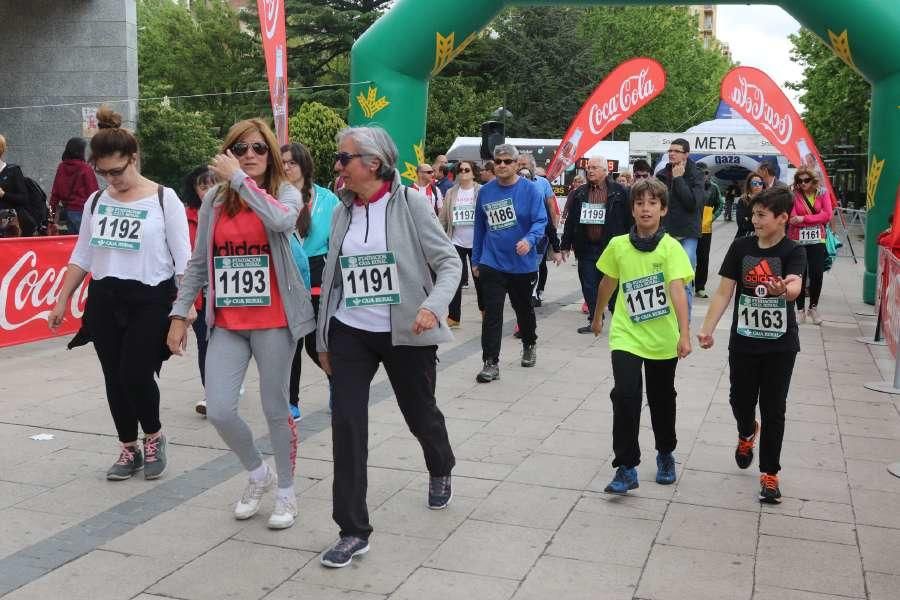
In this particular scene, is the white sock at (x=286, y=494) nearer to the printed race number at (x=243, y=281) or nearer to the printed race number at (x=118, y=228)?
the printed race number at (x=243, y=281)

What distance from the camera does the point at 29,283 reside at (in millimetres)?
9102

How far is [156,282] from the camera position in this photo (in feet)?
17.4

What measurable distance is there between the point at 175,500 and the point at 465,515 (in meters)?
1.41

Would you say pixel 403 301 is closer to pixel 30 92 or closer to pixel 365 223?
pixel 365 223

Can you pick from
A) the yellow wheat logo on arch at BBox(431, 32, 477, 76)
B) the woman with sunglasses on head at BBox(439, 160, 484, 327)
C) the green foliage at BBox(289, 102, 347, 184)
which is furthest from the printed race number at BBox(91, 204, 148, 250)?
the green foliage at BBox(289, 102, 347, 184)

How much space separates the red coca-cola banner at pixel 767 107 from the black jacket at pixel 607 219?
131 inches

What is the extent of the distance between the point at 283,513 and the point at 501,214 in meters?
4.26

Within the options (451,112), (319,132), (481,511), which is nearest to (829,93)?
Result: (451,112)

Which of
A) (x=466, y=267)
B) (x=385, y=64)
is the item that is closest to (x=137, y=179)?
(x=385, y=64)

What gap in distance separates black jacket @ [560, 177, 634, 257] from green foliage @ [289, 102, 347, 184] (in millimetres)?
17048

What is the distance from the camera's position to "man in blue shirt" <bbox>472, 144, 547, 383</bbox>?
8.34 m

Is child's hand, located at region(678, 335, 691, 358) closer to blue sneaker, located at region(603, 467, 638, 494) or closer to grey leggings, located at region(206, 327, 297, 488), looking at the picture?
blue sneaker, located at region(603, 467, 638, 494)

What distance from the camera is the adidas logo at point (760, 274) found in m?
5.23

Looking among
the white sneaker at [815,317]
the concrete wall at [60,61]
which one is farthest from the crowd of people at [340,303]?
the concrete wall at [60,61]
